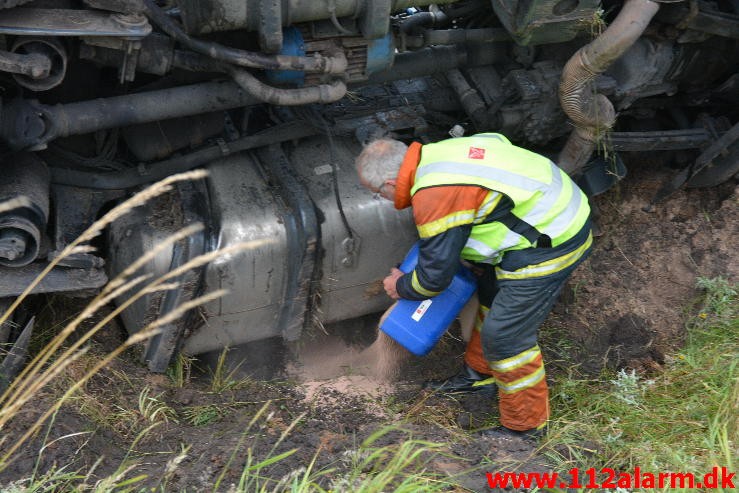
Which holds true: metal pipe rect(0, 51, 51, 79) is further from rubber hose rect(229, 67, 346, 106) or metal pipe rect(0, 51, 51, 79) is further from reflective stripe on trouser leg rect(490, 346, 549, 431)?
reflective stripe on trouser leg rect(490, 346, 549, 431)

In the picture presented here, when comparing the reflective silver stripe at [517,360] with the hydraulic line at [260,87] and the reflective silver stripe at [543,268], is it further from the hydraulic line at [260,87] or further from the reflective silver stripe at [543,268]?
the hydraulic line at [260,87]

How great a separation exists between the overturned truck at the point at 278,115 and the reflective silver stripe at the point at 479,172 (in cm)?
55

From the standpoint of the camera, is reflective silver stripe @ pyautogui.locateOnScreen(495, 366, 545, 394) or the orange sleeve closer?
the orange sleeve

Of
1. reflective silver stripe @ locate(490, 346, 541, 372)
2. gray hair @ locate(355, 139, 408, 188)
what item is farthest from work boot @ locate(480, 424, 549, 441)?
gray hair @ locate(355, 139, 408, 188)

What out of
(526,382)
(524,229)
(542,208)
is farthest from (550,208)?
(526,382)

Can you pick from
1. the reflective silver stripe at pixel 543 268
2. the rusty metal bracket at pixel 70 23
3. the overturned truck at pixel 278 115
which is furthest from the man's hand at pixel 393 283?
the rusty metal bracket at pixel 70 23

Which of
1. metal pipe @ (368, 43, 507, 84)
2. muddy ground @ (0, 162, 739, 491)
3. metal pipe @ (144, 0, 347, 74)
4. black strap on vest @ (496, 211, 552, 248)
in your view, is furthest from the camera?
metal pipe @ (368, 43, 507, 84)

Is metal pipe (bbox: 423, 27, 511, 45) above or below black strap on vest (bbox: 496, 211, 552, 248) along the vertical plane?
above

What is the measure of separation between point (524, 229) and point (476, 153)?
0.39 meters

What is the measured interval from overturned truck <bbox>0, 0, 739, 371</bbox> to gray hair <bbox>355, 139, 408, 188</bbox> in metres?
0.31

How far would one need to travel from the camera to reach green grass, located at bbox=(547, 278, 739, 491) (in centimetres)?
306

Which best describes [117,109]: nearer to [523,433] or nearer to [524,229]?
[524,229]

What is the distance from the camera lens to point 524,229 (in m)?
3.39

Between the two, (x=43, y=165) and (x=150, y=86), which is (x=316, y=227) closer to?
(x=150, y=86)
